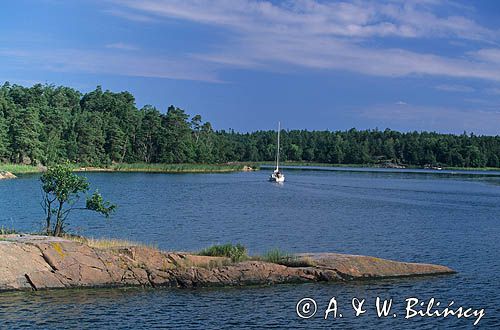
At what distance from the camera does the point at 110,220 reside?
152 ft

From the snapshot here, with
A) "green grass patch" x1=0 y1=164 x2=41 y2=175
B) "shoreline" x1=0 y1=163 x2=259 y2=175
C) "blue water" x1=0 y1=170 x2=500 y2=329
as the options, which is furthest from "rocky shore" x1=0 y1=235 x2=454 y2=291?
"shoreline" x1=0 y1=163 x2=259 y2=175

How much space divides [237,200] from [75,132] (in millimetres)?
77423

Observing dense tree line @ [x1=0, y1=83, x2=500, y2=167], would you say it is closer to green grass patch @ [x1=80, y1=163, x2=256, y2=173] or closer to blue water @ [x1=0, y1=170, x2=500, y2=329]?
green grass patch @ [x1=80, y1=163, x2=256, y2=173]

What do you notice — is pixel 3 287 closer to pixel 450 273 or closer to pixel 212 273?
pixel 212 273

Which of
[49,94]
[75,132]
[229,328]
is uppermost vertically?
[49,94]

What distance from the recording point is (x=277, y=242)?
39.3 m

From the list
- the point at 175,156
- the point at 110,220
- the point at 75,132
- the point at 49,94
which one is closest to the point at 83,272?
the point at 110,220

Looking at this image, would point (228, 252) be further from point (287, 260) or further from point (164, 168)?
point (164, 168)

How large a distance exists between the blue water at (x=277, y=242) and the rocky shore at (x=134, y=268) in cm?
61
